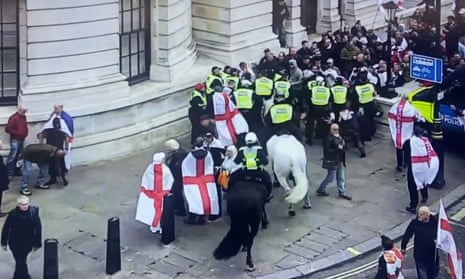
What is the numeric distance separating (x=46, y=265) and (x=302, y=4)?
57.6 ft

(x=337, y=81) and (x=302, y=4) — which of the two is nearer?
(x=337, y=81)

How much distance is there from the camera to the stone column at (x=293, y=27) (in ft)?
99.4

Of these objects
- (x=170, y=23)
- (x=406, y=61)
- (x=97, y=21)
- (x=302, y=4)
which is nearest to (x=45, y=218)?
(x=97, y=21)

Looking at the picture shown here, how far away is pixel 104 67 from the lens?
2303 cm

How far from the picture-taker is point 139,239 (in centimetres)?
1862

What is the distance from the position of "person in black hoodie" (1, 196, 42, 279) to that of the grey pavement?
2.77 ft

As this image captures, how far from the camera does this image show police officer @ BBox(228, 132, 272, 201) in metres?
17.4

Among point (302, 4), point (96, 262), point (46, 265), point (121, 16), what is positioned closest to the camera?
point (46, 265)

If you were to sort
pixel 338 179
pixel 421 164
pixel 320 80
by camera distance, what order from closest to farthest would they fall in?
pixel 421 164 → pixel 338 179 → pixel 320 80

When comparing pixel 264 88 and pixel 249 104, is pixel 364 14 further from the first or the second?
pixel 249 104

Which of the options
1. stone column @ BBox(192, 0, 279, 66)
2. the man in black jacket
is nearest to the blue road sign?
the man in black jacket

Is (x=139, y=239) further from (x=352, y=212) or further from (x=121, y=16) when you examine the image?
(x=121, y=16)

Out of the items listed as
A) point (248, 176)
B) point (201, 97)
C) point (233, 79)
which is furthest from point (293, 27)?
point (248, 176)

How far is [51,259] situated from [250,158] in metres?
3.64
